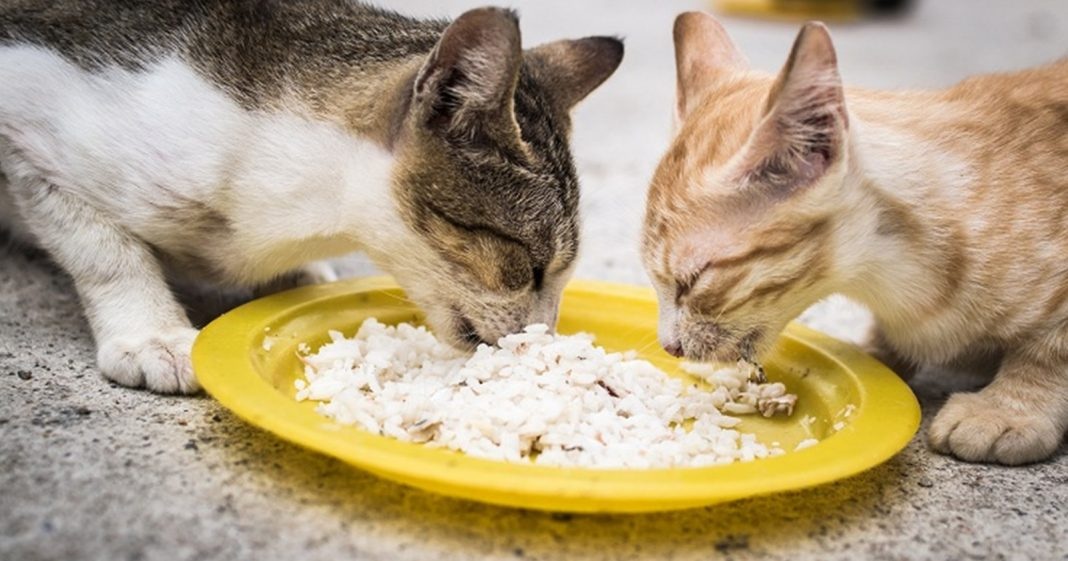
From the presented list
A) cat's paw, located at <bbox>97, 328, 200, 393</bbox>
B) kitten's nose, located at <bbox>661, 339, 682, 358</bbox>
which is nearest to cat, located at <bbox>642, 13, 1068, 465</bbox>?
kitten's nose, located at <bbox>661, 339, 682, 358</bbox>

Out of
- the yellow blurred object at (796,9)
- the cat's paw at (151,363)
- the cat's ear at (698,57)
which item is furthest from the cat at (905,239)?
the yellow blurred object at (796,9)

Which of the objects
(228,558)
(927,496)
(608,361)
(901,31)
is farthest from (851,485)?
(901,31)

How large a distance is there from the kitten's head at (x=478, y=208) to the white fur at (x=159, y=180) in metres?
0.05

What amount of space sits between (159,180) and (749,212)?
3.64ft

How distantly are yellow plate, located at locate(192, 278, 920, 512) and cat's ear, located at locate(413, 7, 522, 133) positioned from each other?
0.53 m

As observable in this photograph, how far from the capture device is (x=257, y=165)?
202cm

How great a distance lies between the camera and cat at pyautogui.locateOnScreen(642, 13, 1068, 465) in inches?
70.7

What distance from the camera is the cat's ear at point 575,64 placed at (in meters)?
2.21

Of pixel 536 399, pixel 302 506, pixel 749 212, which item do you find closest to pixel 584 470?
pixel 536 399

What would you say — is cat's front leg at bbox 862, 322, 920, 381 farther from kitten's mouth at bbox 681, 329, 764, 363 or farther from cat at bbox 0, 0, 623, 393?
cat at bbox 0, 0, 623, 393

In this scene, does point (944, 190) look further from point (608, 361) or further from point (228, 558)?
point (228, 558)

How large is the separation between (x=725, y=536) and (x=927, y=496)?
41cm

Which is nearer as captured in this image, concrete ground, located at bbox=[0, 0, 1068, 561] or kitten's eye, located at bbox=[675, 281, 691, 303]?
concrete ground, located at bbox=[0, 0, 1068, 561]

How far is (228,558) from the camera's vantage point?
4.62 feet
